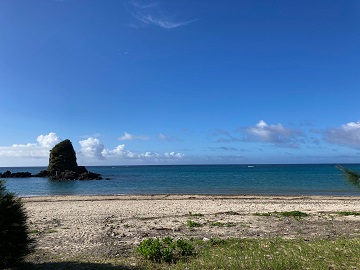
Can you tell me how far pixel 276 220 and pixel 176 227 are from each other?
16.5 feet

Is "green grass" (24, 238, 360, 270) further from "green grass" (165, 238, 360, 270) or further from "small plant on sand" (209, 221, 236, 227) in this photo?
"small plant on sand" (209, 221, 236, 227)

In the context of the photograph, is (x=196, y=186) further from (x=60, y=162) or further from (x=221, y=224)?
(x=60, y=162)

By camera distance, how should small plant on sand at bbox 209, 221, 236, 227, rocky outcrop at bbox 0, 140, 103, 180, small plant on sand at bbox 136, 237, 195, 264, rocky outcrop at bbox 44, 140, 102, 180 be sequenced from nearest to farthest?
small plant on sand at bbox 136, 237, 195, 264 < small plant on sand at bbox 209, 221, 236, 227 < rocky outcrop at bbox 0, 140, 103, 180 < rocky outcrop at bbox 44, 140, 102, 180

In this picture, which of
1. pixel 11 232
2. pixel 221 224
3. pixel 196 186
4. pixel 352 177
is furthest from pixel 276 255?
pixel 196 186

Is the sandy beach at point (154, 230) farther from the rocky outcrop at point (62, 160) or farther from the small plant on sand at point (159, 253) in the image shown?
the rocky outcrop at point (62, 160)

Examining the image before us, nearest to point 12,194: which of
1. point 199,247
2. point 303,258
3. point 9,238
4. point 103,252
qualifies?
point 9,238

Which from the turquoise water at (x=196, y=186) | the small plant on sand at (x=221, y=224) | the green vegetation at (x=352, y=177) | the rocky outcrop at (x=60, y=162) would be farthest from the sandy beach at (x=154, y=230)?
the rocky outcrop at (x=60, y=162)

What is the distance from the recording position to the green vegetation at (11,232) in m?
7.18

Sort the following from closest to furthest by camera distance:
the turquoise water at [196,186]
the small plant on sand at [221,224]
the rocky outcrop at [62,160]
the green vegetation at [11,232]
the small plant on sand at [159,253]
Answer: the green vegetation at [11,232], the small plant on sand at [159,253], the small plant on sand at [221,224], the turquoise water at [196,186], the rocky outcrop at [62,160]

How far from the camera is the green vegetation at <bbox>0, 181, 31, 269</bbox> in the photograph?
23.6 ft

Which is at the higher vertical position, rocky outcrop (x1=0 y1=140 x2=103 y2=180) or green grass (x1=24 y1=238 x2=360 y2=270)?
rocky outcrop (x1=0 y1=140 x2=103 y2=180)

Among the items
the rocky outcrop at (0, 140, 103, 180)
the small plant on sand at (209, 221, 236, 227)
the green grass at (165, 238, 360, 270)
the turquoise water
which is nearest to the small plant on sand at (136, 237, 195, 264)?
the green grass at (165, 238, 360, 270)

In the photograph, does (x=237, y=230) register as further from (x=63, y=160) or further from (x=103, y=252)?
(x=63, y=160)

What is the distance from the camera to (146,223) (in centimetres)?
1574
